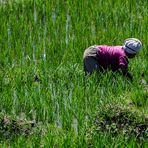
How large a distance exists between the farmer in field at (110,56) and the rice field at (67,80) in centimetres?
13

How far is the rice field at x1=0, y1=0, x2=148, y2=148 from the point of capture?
5.06 m

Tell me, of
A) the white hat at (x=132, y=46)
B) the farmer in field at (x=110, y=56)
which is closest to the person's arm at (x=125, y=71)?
the farmer in field at (x=110, y=56)

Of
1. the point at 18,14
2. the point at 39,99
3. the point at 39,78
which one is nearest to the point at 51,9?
the point at 18,14

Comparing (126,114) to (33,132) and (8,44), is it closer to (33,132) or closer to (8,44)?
(33,132)

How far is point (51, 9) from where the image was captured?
7.95m

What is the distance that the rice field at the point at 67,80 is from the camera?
5.06m

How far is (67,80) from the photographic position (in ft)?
20.0

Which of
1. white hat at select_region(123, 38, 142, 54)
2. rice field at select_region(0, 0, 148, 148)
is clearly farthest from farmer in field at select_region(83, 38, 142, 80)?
rice field at select_region(0, 0, 148, 148)

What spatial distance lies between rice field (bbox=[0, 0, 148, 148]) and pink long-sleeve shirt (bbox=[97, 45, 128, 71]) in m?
0.21

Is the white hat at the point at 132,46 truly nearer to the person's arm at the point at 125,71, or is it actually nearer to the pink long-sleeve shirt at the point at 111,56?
the pink long-sleeve shirt at the point at 111,56

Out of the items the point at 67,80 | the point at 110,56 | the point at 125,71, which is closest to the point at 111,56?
the point at 110,56

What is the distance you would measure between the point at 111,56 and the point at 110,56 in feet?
0.04

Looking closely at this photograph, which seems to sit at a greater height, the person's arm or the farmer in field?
the farmer in field

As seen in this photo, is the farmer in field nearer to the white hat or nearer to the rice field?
the white hat
